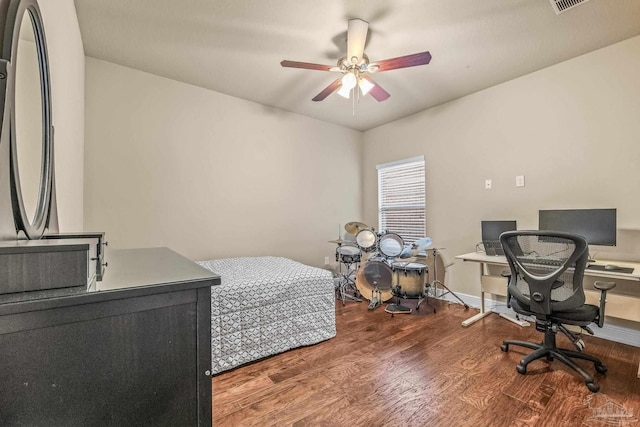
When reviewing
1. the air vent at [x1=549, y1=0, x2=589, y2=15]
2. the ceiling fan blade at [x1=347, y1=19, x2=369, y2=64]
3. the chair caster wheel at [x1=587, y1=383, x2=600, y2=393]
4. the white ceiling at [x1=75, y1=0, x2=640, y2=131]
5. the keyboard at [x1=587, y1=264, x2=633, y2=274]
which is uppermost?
the white ceiling at [x1=75, y1=0, x2=640, y2=131]

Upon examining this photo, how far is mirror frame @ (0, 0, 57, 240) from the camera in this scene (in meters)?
0.68

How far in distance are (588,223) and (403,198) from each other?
2.17 m

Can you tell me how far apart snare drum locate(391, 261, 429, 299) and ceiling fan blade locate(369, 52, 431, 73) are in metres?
2.08

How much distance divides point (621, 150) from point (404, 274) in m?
2.25

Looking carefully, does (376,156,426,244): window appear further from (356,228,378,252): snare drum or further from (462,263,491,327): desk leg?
(462,263,491,327): desk leg

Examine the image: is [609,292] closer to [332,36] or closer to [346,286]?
[346,286]

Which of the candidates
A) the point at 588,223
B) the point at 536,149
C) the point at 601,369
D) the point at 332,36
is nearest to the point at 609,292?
the point at 588,223

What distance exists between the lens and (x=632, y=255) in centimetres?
242

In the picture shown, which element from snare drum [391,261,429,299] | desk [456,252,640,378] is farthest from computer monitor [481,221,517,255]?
snare drum [391,261,429,299]

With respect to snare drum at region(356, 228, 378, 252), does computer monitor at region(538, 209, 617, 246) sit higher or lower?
higher

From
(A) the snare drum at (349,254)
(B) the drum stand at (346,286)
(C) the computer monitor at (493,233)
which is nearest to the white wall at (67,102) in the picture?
(A) the snare drum at (349,254)

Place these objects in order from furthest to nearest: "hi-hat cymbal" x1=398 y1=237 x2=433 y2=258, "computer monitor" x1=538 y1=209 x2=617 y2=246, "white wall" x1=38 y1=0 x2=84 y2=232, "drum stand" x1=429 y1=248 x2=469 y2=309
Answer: "drum stand" x1=429 y1=248 x2=469 y2=309 < "hi-hat cymbal" x1=398 y1=237 x2=433 y2=258 < "computer monitor" x1=538 y1=209 x2=617 y2=246 < "white wall" x1=38 y1=0 x2=84 y2=232

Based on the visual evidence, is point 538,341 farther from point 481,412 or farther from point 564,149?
point 564,149

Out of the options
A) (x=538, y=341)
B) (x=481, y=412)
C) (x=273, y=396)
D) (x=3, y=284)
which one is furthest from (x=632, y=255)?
(x=3, y=284)
